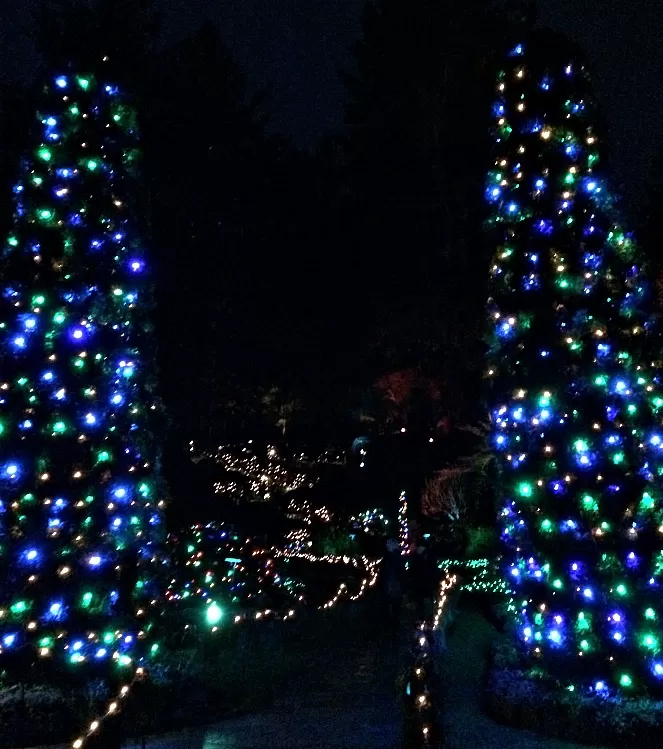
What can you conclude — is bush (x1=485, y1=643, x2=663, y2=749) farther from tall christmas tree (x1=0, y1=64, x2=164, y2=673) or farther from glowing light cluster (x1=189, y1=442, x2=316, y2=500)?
glowing light cluster (x1=189, y1=442, x2=316, y2=500)

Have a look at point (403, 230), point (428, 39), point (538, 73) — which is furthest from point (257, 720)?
point (428, 39)

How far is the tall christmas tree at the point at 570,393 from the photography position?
6301 millimetres

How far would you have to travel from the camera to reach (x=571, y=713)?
19.8 feet

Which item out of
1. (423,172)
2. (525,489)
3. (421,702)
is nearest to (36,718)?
(421,702)

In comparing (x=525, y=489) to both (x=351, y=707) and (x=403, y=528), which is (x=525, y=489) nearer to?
(x=351, y=707)

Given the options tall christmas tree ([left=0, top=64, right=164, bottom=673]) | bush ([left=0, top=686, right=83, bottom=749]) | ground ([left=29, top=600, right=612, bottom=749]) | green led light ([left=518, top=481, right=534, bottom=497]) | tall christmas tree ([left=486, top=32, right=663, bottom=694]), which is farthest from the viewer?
green led light ([left=518, top=481, right=534, bottom=497])

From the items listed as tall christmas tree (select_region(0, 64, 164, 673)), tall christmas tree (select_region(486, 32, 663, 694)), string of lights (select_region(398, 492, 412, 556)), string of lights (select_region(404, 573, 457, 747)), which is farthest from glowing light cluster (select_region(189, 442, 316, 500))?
string of lights (select_region(404, 573, 457, 747))

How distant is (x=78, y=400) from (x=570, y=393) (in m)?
4.62

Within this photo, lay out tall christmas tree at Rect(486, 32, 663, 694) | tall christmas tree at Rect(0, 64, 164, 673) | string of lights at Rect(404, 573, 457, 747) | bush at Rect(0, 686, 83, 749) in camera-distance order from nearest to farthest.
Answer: string of lights at Rect(404, 573, 457, 747) < bush at Rect(0, 686, 83, 749) < tall christmas tree at Rect(486, 32, 663, 694) < tall christmas tree at Rect(0, 64, 164, 673)

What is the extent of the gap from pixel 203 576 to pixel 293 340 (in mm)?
11056

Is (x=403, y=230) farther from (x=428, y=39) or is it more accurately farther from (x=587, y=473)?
(x=587, y=473)

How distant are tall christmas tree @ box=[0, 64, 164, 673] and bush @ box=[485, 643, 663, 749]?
334 cm

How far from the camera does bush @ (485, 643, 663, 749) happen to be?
5.68m

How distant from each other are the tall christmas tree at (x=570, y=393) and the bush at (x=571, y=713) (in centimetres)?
22
